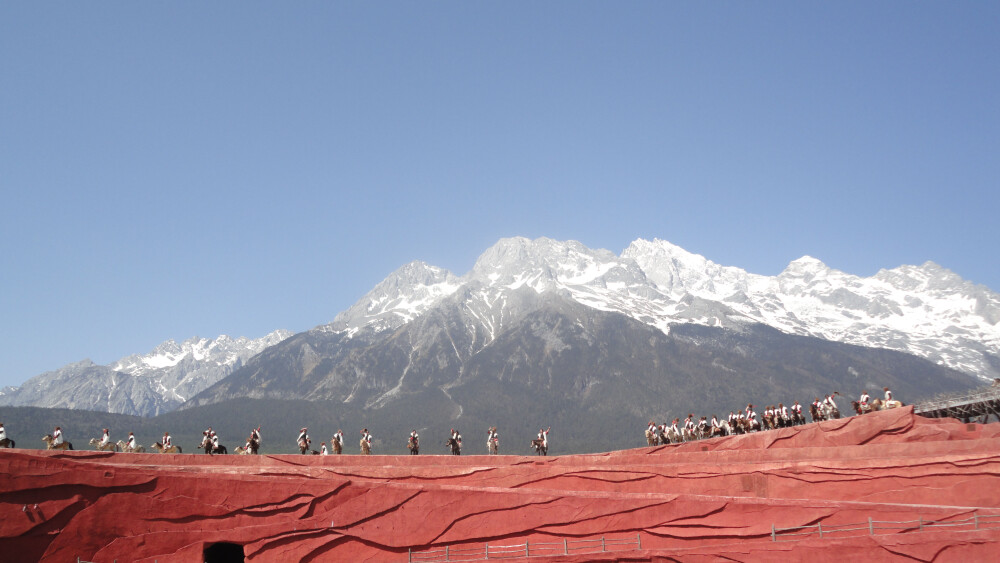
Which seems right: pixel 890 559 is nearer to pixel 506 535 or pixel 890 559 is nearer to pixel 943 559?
pixel 943 559

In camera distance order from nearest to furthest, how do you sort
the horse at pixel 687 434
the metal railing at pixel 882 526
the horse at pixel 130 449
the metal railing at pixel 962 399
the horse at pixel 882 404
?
the metal railing at pixel 882 526
the horse at pixel 130 449
the horse at pixel 882 404
the horse at pixel 687 434
the metal railing at pixel 962 399

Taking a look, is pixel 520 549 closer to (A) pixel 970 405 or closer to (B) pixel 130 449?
(B) pixel 130 449

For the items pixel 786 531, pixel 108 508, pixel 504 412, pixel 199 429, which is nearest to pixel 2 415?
pixel 199 429

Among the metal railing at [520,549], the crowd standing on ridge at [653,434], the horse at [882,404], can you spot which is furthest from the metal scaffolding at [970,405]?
the metal railing at [520,549]

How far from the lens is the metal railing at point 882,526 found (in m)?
18.0

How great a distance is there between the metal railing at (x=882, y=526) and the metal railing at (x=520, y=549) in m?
4.02

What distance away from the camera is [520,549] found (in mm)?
20875

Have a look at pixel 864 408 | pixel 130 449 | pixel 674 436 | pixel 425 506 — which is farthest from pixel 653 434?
pixel 130 449

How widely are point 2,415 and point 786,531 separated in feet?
524

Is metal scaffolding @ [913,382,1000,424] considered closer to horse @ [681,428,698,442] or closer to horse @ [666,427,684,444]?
horse @ [681,428,698,442]

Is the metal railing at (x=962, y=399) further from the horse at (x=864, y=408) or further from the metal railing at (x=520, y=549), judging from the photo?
the metal railing at (x=520, y=549)

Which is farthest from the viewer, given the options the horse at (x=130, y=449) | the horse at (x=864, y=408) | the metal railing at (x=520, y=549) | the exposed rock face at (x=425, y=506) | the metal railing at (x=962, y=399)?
the metal railing at (x=962, y=399)

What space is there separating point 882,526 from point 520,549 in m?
9.50

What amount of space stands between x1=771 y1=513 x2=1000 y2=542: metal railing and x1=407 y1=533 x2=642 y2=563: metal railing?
158 inches
